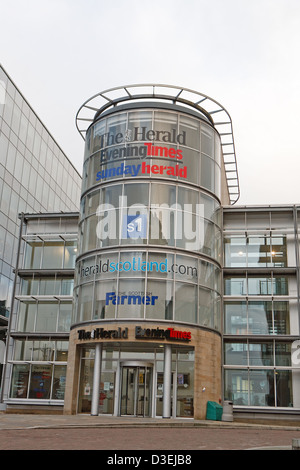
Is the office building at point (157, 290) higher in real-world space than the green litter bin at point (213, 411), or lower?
higher

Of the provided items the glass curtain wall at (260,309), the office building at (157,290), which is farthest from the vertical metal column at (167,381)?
the glass curtain wall at (260,309)

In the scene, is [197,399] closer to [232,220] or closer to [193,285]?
[193,285]

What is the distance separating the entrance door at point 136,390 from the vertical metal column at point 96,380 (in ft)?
4.44

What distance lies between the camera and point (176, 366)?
30.0 meters

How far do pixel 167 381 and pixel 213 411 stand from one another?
305 centimetres

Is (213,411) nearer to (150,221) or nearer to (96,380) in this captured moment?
(96,380)

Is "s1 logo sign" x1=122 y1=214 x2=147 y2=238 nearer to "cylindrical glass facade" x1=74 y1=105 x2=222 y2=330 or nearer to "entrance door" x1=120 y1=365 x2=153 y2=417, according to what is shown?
"cylindrical glass facade" x1=74 y1=105 x2=222 y2=330

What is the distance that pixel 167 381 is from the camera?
2881 centimetres

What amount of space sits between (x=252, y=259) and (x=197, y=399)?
10635 millimetres

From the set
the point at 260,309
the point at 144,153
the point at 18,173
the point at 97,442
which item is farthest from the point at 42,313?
the point at 97,442

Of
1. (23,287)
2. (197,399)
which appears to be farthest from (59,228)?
(197,399)

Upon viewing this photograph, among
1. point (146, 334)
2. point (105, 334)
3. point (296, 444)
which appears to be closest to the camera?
point (296, 444)

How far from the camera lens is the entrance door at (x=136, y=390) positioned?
2945 cm

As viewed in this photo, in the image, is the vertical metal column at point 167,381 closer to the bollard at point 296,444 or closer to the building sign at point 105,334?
the building sign at point 105,334
